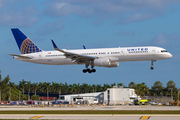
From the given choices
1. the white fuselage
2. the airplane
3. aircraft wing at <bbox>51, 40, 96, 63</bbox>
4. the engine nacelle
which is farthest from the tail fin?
the engine nacelle

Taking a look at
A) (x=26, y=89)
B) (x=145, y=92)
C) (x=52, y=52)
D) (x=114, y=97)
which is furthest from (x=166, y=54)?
(x=26, y=89)

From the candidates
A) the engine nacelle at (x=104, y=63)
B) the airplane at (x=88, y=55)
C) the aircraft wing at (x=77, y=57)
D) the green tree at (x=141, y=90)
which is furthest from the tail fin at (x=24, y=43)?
the green tree at (x=141, y=90)

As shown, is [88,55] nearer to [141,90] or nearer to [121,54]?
[121,54]

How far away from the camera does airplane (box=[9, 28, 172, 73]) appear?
2128 inches

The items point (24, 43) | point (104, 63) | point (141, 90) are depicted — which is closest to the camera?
point (104, 63)

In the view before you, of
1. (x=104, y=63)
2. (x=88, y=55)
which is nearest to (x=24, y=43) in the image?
(x=88, y=55)

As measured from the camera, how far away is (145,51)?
177ft

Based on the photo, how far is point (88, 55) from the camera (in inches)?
2292

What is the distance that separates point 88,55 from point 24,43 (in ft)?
56.8

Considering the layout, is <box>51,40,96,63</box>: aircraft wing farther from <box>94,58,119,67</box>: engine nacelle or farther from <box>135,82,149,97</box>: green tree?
<box>135,82,149,97</box>: green tree

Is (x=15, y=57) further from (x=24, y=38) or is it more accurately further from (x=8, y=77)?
(x=8, y=77)

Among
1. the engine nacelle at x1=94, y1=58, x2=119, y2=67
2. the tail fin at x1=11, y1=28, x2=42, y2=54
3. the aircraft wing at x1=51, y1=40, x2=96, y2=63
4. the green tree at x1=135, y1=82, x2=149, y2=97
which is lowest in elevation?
the green tree at x1=135, y1=82, x2=149, y2=97

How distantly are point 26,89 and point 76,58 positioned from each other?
457ft

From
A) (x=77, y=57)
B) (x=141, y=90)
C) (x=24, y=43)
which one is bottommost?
(x=141, y=90)
